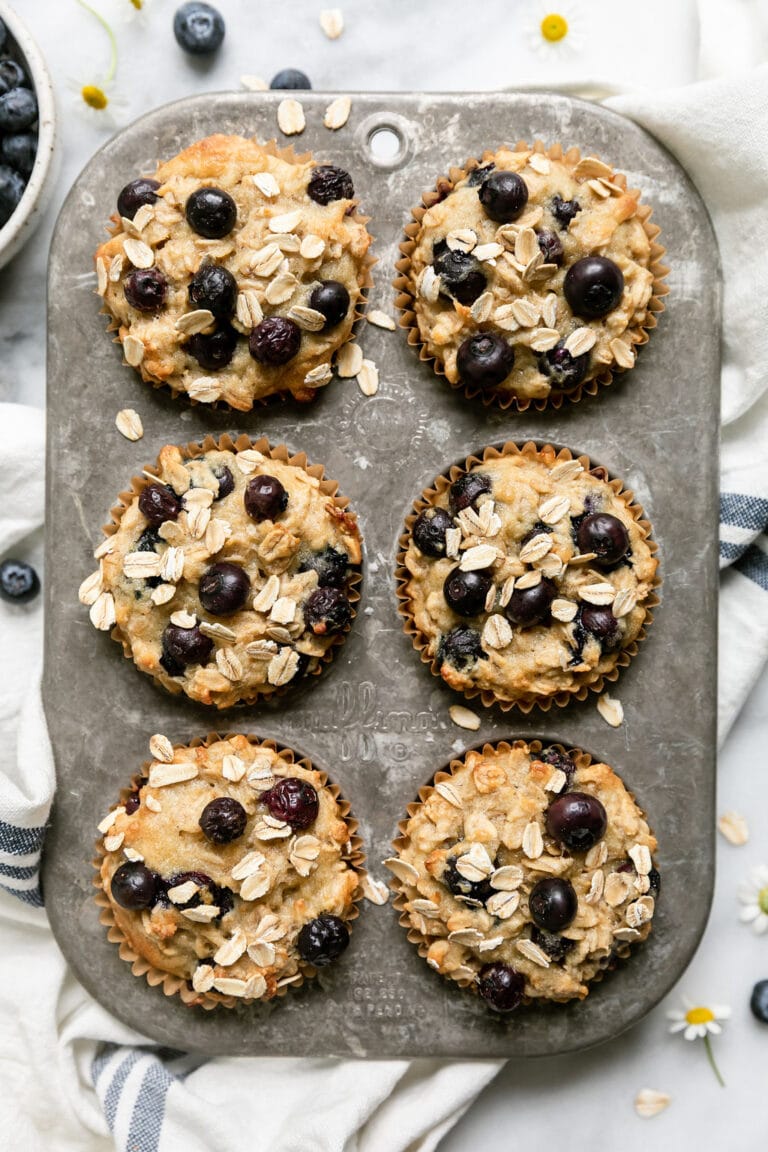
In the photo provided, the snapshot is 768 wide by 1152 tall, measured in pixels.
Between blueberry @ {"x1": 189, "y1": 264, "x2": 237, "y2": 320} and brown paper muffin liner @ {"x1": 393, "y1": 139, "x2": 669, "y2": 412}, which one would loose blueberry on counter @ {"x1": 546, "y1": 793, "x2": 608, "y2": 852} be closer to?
brown paper muffin liner @ {"x1": 393, "y1": 139, "x2": 669, "y2": 412}

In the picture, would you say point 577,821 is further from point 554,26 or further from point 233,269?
point 554,26

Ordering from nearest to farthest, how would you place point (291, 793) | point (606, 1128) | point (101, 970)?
1. point (291, 793)
2. point (101, 970)
3. point (606, 1128)

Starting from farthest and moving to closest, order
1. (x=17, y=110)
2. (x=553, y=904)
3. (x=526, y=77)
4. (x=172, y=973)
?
(x=526, y=77) → (x=17, y=110) → (x=172, y=973) → (x=553, y=904)

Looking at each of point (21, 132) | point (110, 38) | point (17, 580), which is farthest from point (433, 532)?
point (110, 38)

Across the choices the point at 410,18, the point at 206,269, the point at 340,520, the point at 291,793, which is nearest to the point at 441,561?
the point at 340,520

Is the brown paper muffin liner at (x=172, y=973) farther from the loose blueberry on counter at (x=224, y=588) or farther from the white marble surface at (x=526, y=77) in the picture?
the white marble surface at (x=526, y=77)

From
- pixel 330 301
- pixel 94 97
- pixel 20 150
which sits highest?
pixel 94 97

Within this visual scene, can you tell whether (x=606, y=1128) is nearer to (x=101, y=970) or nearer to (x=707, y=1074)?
(x=707, y=1074)
